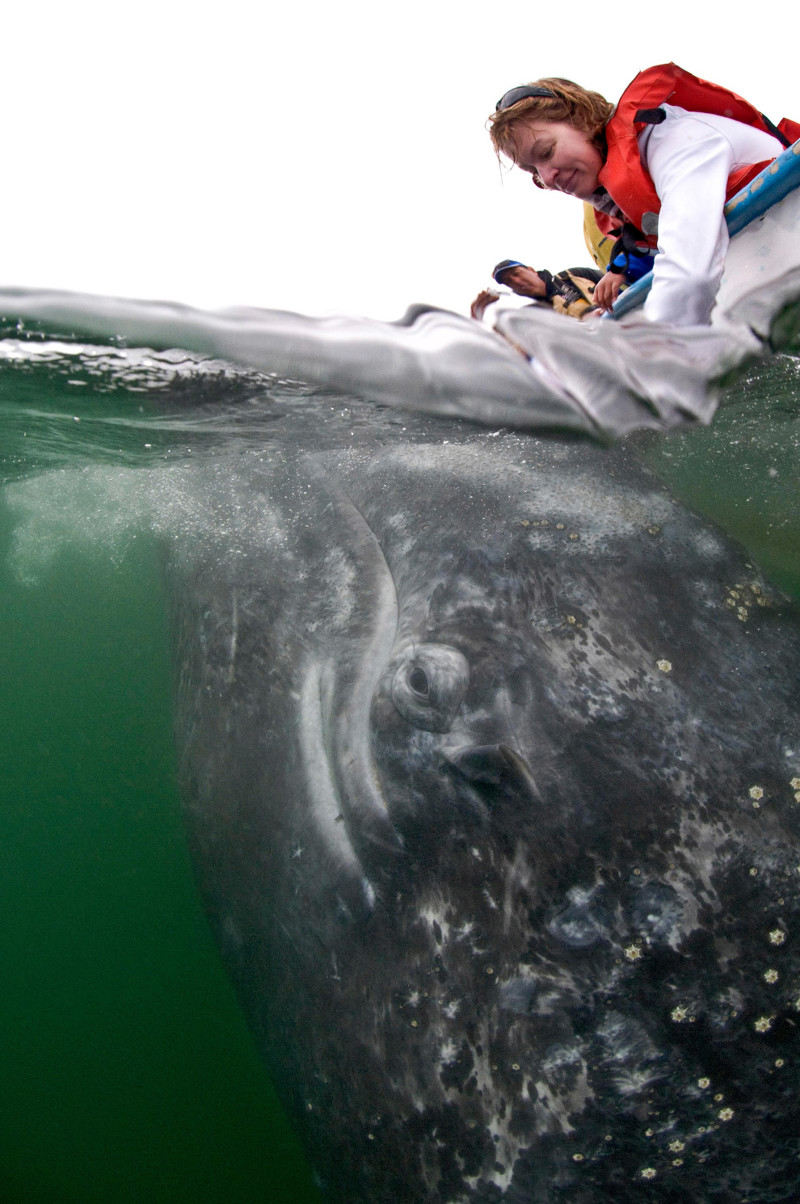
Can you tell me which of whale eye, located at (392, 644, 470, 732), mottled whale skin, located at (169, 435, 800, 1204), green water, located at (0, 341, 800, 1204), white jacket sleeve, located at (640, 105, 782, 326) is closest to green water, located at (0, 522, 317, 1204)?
green water, located at (0, 341, 800, 1204)

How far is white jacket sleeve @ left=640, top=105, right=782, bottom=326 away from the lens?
272cm

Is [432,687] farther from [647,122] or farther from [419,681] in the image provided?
[647,122]

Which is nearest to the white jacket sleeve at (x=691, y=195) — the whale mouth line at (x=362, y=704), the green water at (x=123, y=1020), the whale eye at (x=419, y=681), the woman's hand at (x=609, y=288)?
the woman's hand at (x=609, y=288)

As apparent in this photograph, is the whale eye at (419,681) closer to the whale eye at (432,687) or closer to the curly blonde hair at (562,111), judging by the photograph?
the whale eye at (432,687)

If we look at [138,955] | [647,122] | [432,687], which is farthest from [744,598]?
[138,955]

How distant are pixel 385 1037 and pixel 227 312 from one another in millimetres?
4158

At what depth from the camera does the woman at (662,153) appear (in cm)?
275

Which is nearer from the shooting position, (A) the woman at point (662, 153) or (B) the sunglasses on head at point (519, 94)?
(A) the woman at point (662, 153)

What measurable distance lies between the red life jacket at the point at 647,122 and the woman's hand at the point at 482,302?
1112 mm

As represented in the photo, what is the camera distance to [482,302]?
4.23m

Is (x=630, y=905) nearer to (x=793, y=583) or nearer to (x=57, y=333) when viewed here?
(x=57, y=333)

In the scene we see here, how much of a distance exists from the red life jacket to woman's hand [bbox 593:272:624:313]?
0.67 meters

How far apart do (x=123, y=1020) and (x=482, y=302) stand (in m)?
13.2

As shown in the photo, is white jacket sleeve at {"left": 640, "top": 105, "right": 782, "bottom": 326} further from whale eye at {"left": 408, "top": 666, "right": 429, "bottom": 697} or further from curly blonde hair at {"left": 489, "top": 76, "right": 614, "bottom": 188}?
whale eye at {"left": 408, "top": 666, "right": 429, "bottom": 697}
